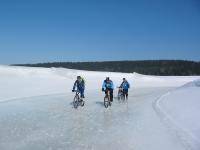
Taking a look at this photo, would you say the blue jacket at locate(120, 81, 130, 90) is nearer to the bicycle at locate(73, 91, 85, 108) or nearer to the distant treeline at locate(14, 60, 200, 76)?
the bicycle at locate(73, 91, 85, 108)

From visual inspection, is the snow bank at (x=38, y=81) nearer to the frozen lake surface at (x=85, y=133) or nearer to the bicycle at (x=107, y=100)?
the bicycle at (x=107, y=100)

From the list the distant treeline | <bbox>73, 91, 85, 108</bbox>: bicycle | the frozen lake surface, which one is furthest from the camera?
the distant treeline

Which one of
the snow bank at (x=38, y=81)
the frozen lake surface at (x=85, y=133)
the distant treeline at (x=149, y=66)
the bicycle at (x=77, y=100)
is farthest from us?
the distant treeline at (x=149, y=66)

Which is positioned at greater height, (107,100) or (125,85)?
(125,85)

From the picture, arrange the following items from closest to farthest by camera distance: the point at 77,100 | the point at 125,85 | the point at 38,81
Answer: the point at 77,100, the point at 125,85, the point at 38,81

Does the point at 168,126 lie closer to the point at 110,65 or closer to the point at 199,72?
the point at 199,72

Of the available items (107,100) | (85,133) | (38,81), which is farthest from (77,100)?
(38,81)

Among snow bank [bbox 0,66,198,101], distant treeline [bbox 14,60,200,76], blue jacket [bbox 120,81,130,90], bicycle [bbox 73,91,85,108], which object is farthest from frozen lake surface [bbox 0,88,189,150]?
distant treeline [bbox 14,60,200,76]

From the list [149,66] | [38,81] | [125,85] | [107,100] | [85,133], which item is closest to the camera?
[85,133]

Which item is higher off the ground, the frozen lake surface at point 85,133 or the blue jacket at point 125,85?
the blue jacket at point 125,85

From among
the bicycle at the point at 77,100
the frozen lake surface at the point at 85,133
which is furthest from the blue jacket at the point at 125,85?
the frozen lake surface at the point at 85,133

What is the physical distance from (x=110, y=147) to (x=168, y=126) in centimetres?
434

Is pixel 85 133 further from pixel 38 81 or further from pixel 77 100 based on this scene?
pixel 38 81

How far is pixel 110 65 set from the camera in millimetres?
157750
